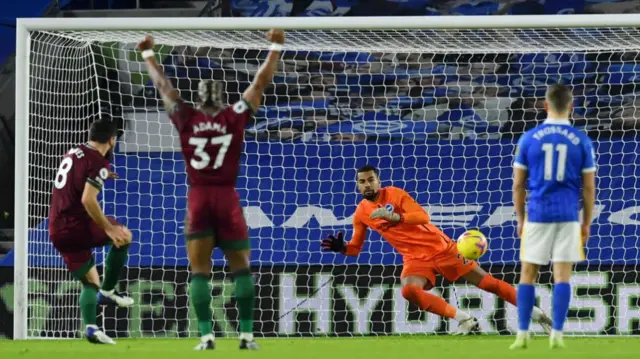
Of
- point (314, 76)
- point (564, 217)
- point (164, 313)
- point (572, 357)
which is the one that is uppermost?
point (314, 76)

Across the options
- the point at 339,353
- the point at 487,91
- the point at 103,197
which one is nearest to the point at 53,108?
the point at 103,197

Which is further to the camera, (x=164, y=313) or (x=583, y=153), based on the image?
(x=164, y=313)

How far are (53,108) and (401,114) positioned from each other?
3449mm

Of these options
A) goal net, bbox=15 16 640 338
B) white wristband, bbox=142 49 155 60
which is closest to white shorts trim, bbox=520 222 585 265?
white wristband, bbox=142 49 155 60

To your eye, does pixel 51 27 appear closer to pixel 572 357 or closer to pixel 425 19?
pixel 425 19

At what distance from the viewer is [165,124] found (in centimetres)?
1235

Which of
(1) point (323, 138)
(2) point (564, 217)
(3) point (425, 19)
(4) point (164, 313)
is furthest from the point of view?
(1) point (323, 138)

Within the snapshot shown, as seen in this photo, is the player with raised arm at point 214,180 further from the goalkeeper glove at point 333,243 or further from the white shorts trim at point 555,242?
the goalkeeper glove at point 333,243

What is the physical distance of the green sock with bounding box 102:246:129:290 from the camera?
330 inches

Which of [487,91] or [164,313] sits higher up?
[487,91]

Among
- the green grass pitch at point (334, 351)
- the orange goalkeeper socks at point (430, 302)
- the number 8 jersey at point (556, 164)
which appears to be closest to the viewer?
the green grass pitch at point (334, 351)

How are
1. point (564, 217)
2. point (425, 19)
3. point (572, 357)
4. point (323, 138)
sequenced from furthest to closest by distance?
point (323, 138), point (425, 19), point (564, 217), point (572, 357)

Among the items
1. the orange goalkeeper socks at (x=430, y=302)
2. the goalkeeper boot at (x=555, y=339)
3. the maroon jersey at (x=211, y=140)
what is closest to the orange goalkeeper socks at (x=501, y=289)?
the orange goalkeeper socks at (x=430, y=302)

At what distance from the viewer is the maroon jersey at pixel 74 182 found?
803 centimetres
